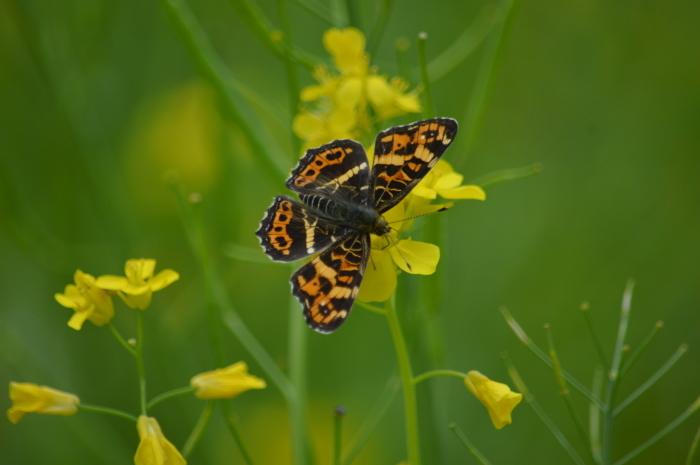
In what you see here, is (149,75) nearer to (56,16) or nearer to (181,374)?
(56,16)

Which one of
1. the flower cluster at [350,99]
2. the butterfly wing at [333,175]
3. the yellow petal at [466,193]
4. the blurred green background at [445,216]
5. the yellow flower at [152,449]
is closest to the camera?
the yellow flower at [152,449]

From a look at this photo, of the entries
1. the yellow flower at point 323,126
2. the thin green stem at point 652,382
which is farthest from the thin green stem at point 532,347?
the yellow flower at point 323,126

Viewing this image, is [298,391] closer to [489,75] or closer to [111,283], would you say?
[111,283]

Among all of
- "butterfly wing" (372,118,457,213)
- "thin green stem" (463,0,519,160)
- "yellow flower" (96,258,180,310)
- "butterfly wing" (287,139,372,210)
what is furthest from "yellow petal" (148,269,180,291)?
"thin green stem" (463,0,519,160)

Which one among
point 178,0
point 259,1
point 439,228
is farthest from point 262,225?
point 259,1

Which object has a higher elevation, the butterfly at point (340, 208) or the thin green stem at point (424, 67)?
the thin green stem at point (424, 67)

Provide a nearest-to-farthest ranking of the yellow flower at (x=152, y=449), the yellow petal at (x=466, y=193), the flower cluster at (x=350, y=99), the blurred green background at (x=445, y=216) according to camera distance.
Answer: the yellow flower at (x=152, y=449), the yellow petal at (x=466, y=193), the flower cluster at (x=350, y=99), the blurred green background at (x=445, y=216)

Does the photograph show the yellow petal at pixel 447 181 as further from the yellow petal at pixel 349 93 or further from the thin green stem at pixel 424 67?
the yellow petal at pixel 349 93
